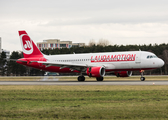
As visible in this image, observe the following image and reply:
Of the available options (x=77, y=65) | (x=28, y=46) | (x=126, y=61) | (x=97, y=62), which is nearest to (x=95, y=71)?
(x=97, y=62)

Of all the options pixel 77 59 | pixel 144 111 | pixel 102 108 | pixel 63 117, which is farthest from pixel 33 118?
pixel 77 59

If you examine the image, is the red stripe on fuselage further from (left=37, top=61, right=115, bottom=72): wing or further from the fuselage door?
(left=37, top=61, right=115, bottom=72): wing

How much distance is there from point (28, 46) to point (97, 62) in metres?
14.6

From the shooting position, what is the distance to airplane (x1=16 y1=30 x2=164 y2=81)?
139ft

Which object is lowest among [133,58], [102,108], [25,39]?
[102,108]

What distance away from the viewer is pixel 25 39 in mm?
52531

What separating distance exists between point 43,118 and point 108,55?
33.7m

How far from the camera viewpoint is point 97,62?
45.6 m

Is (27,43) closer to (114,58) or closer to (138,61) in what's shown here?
(114,58)

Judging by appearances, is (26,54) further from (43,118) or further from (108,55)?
(43,118)

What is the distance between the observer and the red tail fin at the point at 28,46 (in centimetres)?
5244

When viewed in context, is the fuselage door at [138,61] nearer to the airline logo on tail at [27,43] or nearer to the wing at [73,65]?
the wing at [73,65]

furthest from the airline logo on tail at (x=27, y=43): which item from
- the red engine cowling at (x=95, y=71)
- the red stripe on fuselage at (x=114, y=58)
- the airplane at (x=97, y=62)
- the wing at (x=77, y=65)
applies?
the red engine cowling at (x=95, y=71)

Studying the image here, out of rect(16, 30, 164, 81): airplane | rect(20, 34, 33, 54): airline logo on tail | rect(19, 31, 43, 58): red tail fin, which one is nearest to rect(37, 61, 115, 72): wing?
rect(16, 30, 164, 81): airplane
